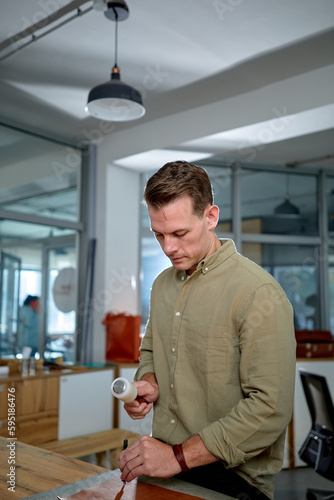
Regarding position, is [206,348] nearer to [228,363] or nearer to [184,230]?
[228,363]

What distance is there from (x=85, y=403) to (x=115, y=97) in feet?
8.20

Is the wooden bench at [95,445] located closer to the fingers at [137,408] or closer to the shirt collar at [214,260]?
the fingers at [137,408]

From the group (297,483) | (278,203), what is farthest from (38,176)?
(297,483)

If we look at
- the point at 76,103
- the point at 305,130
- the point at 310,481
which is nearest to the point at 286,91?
the point at 305,130

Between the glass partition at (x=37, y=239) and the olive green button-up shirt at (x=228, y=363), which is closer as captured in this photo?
the olive green button-up shirt at (x=228, y=363)

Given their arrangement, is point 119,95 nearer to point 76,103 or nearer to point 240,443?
point 76,103

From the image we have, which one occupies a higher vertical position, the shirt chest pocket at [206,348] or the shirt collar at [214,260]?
the shirt collar at [214,260]

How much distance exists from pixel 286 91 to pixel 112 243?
7.11 ft

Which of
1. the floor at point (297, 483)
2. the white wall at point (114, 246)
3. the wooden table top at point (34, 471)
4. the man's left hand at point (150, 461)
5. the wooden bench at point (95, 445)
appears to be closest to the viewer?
the man's left hand at point (150, 461)

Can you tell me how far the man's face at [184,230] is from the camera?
1.26 meters

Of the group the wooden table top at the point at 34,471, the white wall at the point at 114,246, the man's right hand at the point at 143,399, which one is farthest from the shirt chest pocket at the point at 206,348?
the white wall at the point at 114,246

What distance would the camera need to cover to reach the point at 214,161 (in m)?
5.39

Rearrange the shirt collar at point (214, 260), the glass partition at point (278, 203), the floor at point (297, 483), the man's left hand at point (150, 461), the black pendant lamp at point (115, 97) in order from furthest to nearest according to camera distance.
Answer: the glass partition at point (278, 203) < the floor at point (297, 483) < the black pendant lamp at point (115, 97) < the shirt collar at point (214, 260) < the man's left hand at point (150, 461)

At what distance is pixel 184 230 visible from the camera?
1.27m
